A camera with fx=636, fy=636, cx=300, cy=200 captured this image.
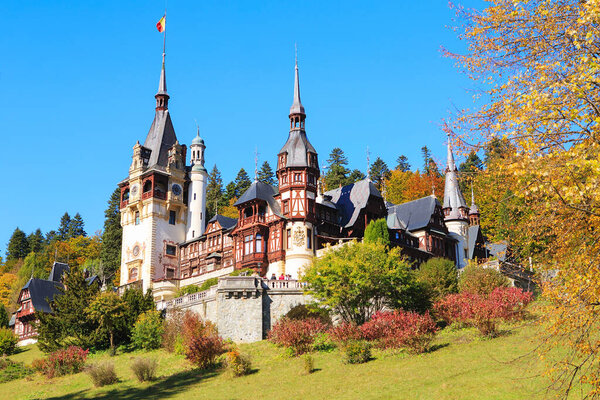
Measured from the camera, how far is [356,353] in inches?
1144

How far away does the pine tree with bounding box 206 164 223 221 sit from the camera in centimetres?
8528

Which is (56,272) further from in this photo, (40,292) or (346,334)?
(346,334)

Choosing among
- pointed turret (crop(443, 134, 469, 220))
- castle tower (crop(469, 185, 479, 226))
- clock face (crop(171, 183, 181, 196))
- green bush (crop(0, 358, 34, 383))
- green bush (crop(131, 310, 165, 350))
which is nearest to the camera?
green bush (crop(0, 358, 34, 383))

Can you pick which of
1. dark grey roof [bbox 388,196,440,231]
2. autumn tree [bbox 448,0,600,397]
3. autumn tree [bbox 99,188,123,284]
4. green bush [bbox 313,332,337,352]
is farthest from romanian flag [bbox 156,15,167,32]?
autumn tree [bbox 448,0,600,397]

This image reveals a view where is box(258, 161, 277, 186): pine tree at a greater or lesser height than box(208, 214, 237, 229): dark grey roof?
greater

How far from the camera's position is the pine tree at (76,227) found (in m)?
104

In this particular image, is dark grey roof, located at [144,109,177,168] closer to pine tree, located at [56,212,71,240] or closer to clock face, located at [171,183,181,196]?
clock face, located at [171,183,181,196]

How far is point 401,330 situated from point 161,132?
137 feet

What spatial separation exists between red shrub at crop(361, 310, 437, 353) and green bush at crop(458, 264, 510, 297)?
7.16 meters

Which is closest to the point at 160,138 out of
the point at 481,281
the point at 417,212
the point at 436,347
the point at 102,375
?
→ the point at 417,212

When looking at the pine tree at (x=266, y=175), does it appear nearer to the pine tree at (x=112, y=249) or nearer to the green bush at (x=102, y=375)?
the pine tree at (x=112, y=249)

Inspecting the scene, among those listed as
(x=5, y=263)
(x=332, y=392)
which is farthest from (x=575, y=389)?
(x=5, y=263)

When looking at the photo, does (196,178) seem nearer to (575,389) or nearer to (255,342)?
(255,342)

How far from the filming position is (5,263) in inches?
3866
